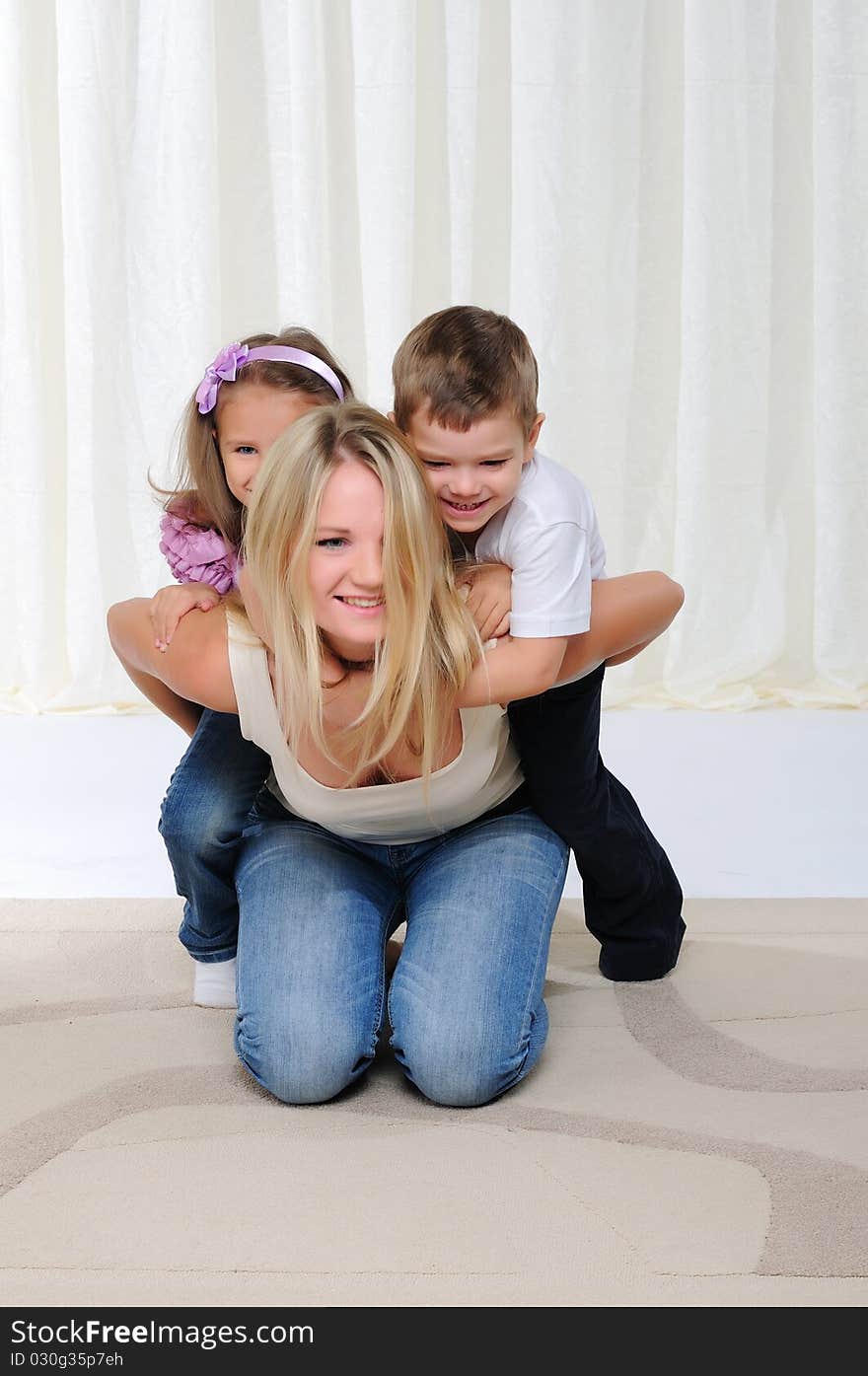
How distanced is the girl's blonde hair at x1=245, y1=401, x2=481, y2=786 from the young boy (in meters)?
0.09

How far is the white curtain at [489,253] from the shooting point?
3.03m

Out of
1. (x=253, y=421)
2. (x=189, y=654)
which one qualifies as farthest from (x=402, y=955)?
(x=253, y=421)

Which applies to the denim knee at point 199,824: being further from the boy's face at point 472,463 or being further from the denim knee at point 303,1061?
the boy's face at point 472,463

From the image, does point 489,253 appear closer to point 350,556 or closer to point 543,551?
point 543,551

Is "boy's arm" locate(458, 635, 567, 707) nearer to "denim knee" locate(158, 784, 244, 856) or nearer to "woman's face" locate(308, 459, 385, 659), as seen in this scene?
"woman's face" locate(308, 459, 385, 659)

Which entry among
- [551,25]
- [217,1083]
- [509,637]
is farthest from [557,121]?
[217,1083]

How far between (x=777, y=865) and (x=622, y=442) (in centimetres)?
136

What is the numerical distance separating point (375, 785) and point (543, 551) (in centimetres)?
29

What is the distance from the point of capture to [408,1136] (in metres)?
1.29

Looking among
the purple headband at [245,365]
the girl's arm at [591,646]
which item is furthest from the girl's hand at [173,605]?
the girl's arm at [591,646]

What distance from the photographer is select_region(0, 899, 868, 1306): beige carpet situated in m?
1.06

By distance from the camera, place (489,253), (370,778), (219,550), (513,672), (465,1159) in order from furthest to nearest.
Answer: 1. (489,253)
2. (219,550)
3. (370,778)
4. (513,672)
5. (465,1159)

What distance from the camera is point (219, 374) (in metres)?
1.55

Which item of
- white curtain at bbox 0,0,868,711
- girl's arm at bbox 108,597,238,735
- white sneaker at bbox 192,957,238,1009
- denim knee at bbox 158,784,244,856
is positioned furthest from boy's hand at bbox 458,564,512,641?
white curtain at bbox 0,0,868,711
